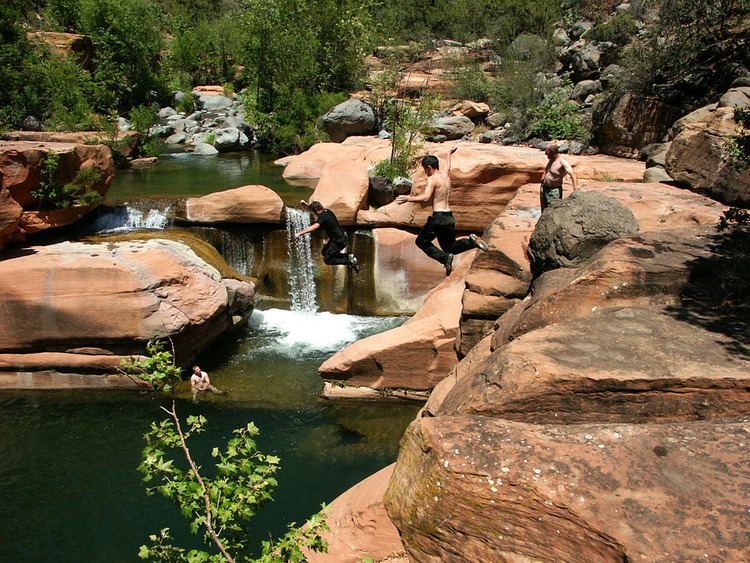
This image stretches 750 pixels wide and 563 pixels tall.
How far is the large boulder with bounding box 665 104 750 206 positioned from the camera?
891 centimetres

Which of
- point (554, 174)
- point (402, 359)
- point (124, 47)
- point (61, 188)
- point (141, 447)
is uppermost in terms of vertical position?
point (124, 47)

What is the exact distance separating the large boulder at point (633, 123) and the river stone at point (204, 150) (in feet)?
45.7

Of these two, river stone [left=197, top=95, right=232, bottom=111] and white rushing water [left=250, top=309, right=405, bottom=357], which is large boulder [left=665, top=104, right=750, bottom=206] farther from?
river stone [left=197, top=95, right=232, bottom=111]

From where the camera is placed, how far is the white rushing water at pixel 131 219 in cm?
1334

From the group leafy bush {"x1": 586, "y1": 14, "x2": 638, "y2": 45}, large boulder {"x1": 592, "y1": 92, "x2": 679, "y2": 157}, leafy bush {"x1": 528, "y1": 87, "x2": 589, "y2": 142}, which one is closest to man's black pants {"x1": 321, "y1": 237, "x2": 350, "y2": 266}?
large boulder {"x1": 592, "y1": 92, "x2": 679, "y2": 157}

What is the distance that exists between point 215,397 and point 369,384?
2551mm

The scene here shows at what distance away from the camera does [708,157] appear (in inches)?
389

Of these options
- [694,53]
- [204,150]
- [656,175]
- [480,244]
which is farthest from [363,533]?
[204,150]

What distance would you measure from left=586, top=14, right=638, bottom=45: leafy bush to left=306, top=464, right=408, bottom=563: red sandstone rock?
2056cm

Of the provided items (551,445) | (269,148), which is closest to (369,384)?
(551,445)

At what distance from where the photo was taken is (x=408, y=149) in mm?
15133

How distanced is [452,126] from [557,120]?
159 inches

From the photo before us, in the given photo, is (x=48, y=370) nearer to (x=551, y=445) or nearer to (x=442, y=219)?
(x=442, y=219)

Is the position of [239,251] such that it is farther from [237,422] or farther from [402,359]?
[402,359]
